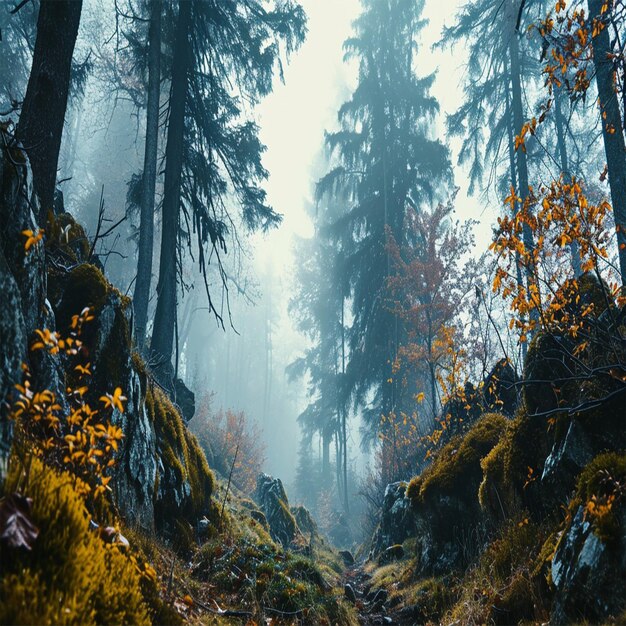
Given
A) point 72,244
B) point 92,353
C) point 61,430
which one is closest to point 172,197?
point 72,244

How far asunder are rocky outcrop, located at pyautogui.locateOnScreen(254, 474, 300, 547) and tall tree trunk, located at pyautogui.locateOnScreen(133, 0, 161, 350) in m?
6.76

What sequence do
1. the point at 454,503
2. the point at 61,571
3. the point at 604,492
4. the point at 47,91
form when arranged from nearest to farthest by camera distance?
1. the point at 61,571
2. the point at 604,492
3. the point at 47,91
4. the point at 454,503

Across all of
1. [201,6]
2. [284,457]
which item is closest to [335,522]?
[201,6]

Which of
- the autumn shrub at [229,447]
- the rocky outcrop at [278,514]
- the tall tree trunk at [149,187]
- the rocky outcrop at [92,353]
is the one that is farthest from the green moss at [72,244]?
the autumn shrub at [229,447]

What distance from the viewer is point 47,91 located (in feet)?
14.1

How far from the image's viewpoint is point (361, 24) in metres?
22.2

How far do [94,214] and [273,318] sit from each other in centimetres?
2671

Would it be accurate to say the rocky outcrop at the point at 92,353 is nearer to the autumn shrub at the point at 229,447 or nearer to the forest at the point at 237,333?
the forest at the point at 237,333

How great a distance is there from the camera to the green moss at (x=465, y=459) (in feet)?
19.4

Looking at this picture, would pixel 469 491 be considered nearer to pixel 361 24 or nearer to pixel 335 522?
pixel 335 522

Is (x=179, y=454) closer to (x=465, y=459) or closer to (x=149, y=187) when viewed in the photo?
(x=465, y=459)

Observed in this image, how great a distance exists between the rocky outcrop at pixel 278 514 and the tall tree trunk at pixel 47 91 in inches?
384

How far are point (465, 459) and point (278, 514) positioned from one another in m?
8.23

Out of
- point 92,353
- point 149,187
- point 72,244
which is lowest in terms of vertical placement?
point 92,353
